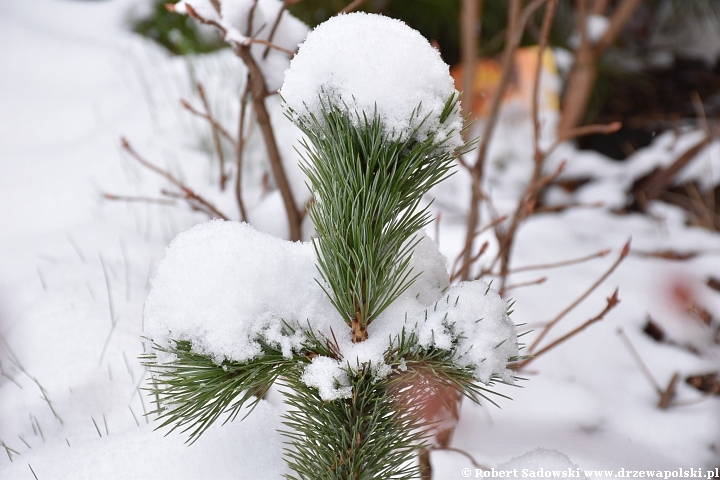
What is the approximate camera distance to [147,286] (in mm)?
1032

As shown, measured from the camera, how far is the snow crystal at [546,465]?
1.79 feet

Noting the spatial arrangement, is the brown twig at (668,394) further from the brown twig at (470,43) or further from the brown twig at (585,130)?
the brown twig at (470,43)

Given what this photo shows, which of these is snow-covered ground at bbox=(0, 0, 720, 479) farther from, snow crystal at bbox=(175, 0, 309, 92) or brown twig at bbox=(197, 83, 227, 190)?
snow crystal at bbox=(175, 0, 309, 92)

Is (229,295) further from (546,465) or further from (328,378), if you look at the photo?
(546,465)

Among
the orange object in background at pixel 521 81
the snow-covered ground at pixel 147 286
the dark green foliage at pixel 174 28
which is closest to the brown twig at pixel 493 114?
the snow-covered ground at pixel 147 286

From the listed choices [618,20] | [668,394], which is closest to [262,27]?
[668,394]

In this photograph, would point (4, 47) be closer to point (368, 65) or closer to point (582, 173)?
point (368, 65)

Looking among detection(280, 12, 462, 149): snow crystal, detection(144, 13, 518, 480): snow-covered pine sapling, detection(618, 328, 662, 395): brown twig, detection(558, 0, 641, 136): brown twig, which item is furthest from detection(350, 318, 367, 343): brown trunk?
detection(558, 0, 641, 136): brown twig

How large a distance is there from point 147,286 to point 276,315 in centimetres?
62

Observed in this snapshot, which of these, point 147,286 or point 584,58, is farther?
point 584,58

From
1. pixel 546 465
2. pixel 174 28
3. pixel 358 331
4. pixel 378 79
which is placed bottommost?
pixel 546 465

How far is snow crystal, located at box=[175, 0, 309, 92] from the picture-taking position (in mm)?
722

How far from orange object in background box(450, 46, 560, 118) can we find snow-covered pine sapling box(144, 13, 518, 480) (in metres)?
1.82

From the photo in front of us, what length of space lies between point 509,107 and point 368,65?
2.07m
